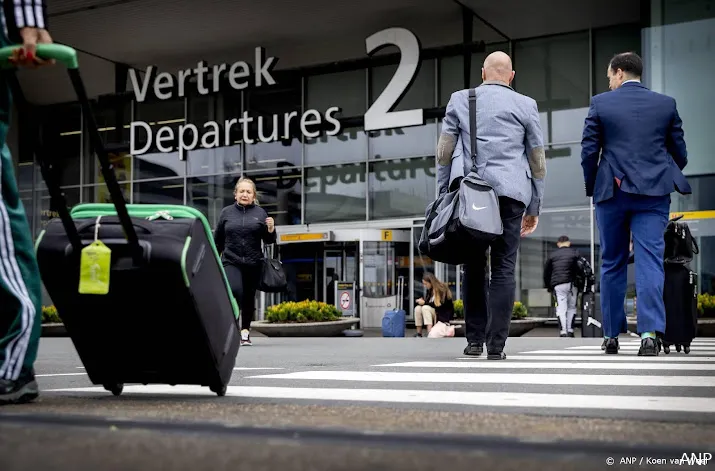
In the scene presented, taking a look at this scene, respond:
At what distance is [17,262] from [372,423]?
1.52m

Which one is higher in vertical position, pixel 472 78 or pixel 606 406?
pixel 472 78

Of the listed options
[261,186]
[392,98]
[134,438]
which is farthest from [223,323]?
[261,186]

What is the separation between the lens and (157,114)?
31.9 meters

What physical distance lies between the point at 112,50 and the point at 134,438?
28.2 metres

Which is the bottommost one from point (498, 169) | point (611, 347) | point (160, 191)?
point (611, 347)

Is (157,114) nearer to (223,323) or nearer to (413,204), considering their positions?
(413,204)

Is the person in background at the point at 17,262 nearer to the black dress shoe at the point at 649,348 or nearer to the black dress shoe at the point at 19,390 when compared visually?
the black dress shoe at the point at 19,390

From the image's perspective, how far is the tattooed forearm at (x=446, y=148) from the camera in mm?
6699

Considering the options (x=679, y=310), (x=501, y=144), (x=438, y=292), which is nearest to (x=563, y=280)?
(x=438, y=292)

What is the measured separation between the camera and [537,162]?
6.77 metres

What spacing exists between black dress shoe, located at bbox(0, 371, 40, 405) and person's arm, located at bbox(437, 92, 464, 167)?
3702 mm

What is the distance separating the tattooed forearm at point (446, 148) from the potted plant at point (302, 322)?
13286mm

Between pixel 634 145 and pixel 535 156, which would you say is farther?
pixel 634 145

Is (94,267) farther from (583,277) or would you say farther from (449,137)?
(583,277)
